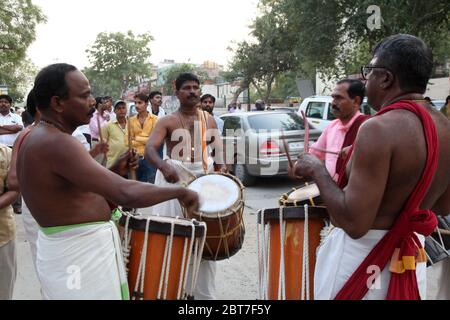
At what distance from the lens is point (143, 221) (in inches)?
106

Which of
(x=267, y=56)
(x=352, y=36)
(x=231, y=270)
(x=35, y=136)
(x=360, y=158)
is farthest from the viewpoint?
(x=267, y=56)

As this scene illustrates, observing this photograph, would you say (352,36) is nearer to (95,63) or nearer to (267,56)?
(267,56)

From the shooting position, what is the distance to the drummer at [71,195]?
2.04 metres

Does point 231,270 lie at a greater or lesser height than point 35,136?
lesser

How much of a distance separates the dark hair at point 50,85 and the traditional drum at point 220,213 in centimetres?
132

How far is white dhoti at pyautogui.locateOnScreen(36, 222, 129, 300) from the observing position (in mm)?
2145

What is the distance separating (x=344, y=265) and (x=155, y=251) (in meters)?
1.19

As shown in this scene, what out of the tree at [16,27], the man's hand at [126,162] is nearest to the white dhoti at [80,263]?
the man's hand at [126,162]

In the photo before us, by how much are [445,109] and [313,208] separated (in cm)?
532

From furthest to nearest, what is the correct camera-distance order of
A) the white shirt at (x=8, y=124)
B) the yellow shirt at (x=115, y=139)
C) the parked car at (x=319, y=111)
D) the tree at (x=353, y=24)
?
the parked car at (x=319, y=111) < the tree at (x=353, y=24) < the white shirt at (x=8, y=124) < the yellow shirt at (x=115, y=139)

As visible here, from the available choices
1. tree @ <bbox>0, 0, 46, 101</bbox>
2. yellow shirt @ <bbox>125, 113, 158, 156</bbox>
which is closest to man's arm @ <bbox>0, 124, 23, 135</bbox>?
yellow shirt @ <bbox>125, 113, 158, 156</bbox>

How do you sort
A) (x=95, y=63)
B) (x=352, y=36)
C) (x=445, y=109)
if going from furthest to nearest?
(x=95, y=63), (x=352, y=36), (x=445, y=109)

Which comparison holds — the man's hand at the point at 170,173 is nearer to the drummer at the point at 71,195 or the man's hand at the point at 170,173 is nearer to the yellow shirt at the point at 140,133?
the drummer at the point at 71,195
